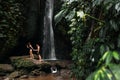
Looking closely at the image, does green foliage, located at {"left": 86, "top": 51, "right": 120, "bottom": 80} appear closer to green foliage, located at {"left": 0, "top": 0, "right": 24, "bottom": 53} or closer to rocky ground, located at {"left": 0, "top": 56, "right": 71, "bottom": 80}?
rocky ground, located at {"left": 0, "top": 56, "right": 71, "bottom": 80}

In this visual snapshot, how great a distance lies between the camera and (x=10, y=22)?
1245 centimetres

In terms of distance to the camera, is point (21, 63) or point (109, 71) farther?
point (21, 63)

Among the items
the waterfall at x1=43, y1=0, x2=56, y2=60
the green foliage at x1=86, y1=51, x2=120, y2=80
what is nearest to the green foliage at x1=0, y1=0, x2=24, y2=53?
the waterfall at x1=43, y1=0, x2=56, y2=60

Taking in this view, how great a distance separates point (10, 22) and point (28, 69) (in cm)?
276

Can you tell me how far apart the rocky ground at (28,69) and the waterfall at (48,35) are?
2.70 metres

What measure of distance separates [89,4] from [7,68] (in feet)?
26.4

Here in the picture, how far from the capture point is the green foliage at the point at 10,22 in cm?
1215

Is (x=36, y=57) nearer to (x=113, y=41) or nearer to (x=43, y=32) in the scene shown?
(x=43, y=32)

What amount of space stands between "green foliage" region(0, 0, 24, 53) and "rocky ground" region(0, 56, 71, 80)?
1.03 metres

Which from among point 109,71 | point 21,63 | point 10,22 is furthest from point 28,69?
point 109,71

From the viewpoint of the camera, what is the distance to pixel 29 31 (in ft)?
45.3

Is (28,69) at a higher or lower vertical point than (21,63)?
lower

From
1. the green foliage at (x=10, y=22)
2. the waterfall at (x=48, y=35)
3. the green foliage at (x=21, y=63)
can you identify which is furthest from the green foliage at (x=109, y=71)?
the waterfall at (x=48, y=35)

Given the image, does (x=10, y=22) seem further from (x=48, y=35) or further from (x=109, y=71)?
(x=109, y=71)
